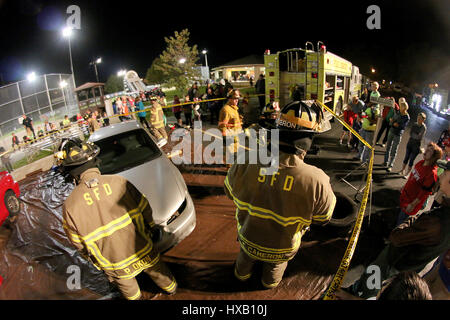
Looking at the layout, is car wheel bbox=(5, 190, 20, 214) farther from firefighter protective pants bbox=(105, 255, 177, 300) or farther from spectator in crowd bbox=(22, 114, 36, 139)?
spectator in crowd bbox=(22, 114, 36, 139)

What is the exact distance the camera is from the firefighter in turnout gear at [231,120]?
554cm

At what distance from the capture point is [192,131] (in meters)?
10.1

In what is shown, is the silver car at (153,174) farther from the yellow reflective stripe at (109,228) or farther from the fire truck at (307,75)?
the fire truck at (307,75)

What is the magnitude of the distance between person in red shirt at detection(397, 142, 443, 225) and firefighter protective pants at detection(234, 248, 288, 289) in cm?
217

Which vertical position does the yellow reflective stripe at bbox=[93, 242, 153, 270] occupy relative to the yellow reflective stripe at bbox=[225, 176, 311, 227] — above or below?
below

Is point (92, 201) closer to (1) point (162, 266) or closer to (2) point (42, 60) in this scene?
(1) point (162, 266)

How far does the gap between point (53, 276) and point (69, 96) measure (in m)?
15.0

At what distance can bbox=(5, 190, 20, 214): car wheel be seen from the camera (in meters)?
5.09

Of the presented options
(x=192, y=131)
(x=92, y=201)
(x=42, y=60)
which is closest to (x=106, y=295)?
(x=92, y=201)

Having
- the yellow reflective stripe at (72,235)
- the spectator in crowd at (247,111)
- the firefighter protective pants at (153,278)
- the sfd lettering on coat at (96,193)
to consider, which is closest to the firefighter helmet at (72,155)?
the sfd lettering on coat at (96,193)

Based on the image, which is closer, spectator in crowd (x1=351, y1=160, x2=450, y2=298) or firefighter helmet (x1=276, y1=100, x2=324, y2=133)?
firefighter helmet (x1=276, y1=100, x2=324, y2=133)

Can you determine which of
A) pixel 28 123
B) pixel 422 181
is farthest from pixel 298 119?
pixel 28 123

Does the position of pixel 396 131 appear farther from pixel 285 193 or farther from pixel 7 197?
pixel 7 197

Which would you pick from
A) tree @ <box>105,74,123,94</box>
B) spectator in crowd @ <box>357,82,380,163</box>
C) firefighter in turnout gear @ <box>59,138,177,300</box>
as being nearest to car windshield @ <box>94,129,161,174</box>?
firefighter in turnout gear @ <box>59,138,177,300</box>
